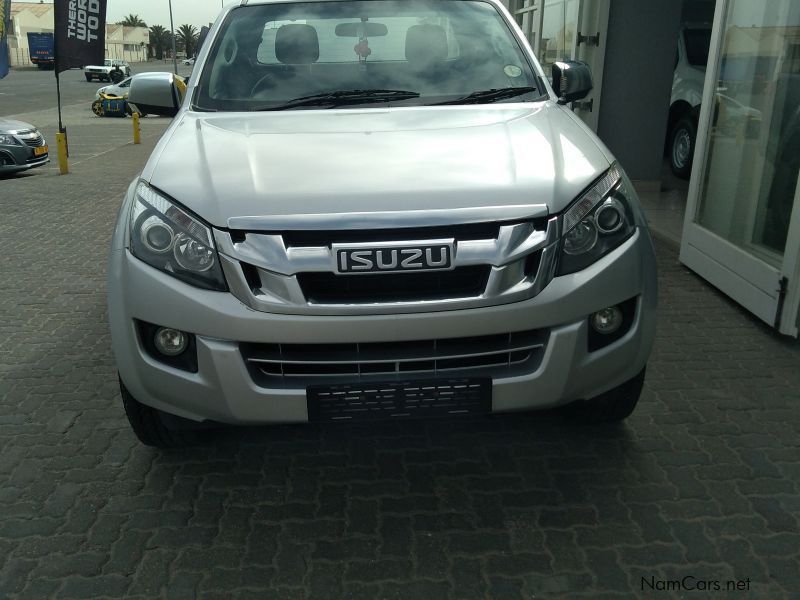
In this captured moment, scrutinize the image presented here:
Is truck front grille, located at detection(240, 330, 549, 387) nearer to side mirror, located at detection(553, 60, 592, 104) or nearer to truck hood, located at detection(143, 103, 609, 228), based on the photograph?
truck hood, located at detection(143, 103, 609, 228)

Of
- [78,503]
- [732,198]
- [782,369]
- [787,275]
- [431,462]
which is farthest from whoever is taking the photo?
[732,198]

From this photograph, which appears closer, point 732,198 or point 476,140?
point 476,140

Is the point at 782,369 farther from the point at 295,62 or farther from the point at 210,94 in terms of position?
the point at 210,94

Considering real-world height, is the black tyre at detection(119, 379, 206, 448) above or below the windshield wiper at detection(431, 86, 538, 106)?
below

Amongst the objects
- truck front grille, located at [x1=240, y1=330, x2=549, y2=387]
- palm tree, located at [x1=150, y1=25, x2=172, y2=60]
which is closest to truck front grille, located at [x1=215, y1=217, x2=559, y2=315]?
truck front grille, located at [x1=240, y1=330, x2=549, y2=387]

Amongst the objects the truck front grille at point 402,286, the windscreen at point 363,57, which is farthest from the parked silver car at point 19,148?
the truck front grille at point 402,286

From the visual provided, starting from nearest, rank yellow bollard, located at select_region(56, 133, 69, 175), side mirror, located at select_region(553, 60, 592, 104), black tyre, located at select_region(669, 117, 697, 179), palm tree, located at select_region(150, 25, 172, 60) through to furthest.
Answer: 1. side mirror, located at select_region(553, 60, 592, 104)
2. black tyre, located at select_region(669, 117, 697, 179)
3. yellow bollard, located at select_region(56, 133, 69, 175)
4. palm tree, located at select_region(150, 25, 172, 60)

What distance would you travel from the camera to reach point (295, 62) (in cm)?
390

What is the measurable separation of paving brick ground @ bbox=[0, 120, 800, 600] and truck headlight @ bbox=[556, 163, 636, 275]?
3.06 feet

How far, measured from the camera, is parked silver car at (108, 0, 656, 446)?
2576 mm

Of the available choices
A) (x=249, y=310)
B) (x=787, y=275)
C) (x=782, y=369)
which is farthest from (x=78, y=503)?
(x=787, y=275)

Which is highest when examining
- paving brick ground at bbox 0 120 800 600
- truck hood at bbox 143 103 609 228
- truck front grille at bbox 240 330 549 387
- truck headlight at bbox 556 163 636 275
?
truck hood at bbox 143 103 609 228

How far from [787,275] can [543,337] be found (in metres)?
2.67

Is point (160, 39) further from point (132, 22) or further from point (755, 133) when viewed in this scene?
point (755, 133)
